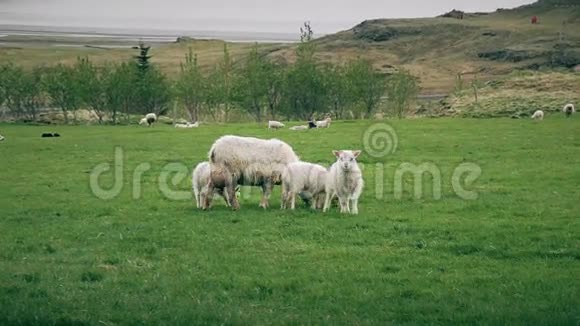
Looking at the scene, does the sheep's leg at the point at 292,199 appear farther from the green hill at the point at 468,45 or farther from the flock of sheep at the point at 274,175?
the green hill at the point at 468,45

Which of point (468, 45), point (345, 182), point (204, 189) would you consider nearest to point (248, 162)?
point (204, 189)

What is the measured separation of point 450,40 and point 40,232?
572 feet

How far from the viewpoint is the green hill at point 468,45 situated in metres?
142

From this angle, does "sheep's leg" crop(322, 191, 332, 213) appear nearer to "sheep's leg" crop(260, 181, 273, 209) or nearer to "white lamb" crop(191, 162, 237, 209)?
"sheep's leg" crop(260, 181, 273, 209)

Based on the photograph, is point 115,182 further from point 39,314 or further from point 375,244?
point 39,314

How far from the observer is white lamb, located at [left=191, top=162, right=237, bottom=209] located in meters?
19.5

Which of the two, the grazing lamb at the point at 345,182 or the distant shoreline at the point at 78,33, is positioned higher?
the distant shoreline at the point at 78,33

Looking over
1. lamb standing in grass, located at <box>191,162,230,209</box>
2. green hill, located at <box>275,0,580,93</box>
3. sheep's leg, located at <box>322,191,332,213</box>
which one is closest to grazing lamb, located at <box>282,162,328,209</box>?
sheep's leg, located at <box>322,191,332,213</box>

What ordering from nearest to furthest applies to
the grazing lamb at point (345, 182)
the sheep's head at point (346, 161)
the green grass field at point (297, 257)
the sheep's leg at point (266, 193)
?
1. the green grass field at point (297, 257)
2. the sheep's head at point (346, 161)
3. the grazing lamb at point (345, 182)
4. the sheep's leg at point (266, 193)

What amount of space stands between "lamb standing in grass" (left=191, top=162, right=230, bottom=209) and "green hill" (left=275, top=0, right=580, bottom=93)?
381ft

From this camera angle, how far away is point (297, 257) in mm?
13508

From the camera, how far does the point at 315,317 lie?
9.70 metres

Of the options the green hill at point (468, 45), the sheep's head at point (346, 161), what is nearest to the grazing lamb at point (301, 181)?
the sheep's head at point (346, 161)

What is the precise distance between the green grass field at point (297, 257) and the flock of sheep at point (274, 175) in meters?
0.63
